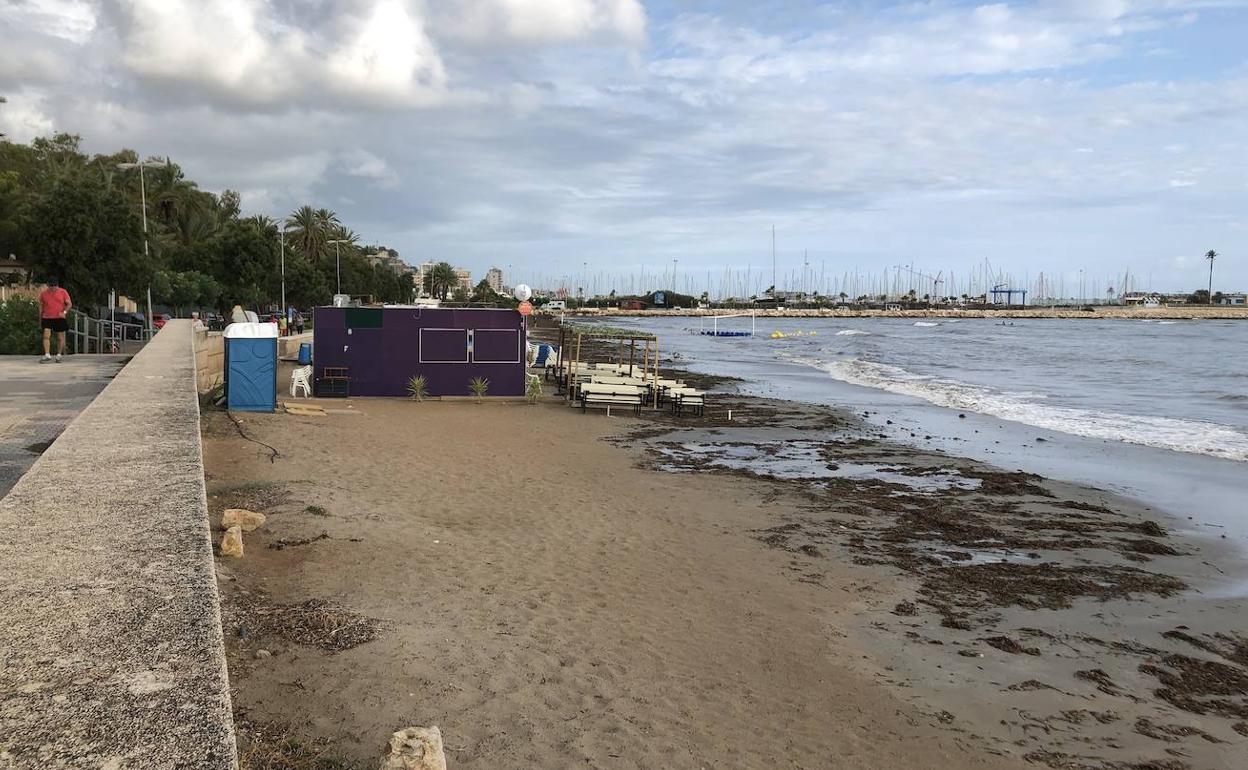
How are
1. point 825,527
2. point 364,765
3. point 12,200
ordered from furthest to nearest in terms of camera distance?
1. point 12,200
2. point 825,527
3. point 364,765

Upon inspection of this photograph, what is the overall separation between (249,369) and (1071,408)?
22.0 m

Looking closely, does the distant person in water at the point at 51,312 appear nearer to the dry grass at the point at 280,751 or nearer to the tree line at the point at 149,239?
the tree line at the point at 149,239

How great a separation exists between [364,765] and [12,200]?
178ft

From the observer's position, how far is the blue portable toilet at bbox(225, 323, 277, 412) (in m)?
16.7

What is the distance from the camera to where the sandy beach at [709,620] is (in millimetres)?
5121

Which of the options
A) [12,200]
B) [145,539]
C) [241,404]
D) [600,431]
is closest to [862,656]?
[145,539]

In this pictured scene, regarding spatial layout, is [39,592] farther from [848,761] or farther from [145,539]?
[848,761]

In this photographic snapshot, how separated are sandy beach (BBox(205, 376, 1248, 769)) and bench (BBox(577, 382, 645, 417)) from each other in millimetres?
8266

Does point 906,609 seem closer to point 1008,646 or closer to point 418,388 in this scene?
point 1008,646

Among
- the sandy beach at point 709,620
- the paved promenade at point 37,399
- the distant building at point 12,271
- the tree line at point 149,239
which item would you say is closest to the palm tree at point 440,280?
the tree line at point 149,239

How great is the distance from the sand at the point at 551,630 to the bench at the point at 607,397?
9.43m

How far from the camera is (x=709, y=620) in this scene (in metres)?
7.16

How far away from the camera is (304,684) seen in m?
5.02

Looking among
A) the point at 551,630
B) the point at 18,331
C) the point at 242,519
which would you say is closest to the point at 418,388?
the point at 18,331
